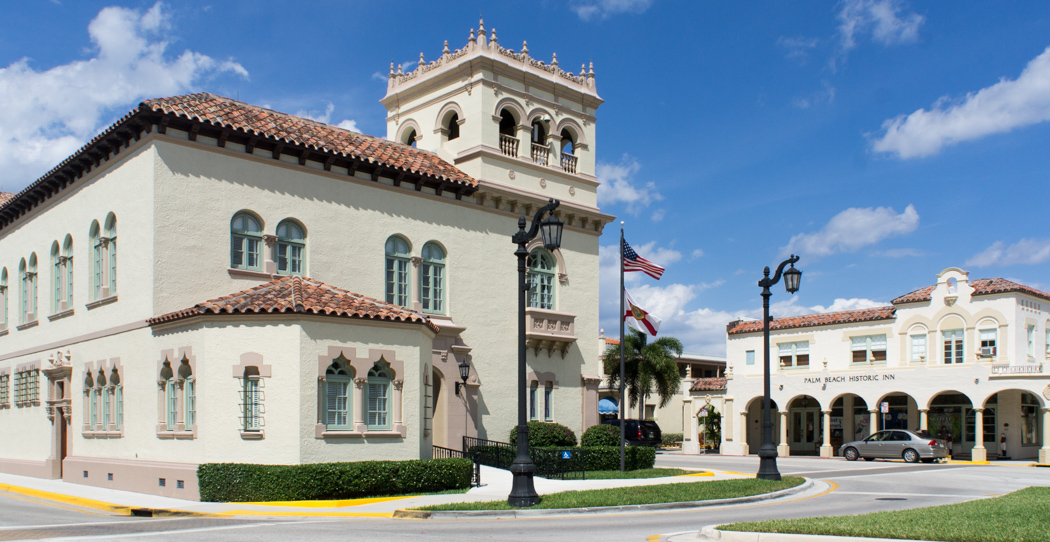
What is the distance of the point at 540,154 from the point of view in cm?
3206

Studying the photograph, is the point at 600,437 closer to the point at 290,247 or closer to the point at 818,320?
the point at 290,247

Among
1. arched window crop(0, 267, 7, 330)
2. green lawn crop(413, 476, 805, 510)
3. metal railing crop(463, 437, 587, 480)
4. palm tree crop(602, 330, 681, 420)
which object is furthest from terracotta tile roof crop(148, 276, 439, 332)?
palm tree crop(602, 330, 681, 420)

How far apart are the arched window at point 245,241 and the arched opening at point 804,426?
3318cm

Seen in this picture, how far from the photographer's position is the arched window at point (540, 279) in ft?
101

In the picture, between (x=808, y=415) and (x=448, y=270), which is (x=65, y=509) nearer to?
(x=448, y=270)

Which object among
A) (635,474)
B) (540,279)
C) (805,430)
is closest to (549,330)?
(540,279)

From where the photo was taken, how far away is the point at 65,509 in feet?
63.2

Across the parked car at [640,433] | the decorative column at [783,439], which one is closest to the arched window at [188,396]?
the parked car at [640,433]

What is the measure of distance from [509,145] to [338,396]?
1282 centimetres

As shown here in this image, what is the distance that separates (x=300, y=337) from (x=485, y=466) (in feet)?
27.7

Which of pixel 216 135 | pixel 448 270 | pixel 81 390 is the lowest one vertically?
pixel 81 390

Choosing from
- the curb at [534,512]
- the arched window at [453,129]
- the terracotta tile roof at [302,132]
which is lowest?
the curb at [534,512]

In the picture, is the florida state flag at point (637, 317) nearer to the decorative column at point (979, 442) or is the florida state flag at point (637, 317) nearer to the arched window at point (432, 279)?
the arched window at point (432, 279)

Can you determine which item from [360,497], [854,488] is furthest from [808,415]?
[360,497]
